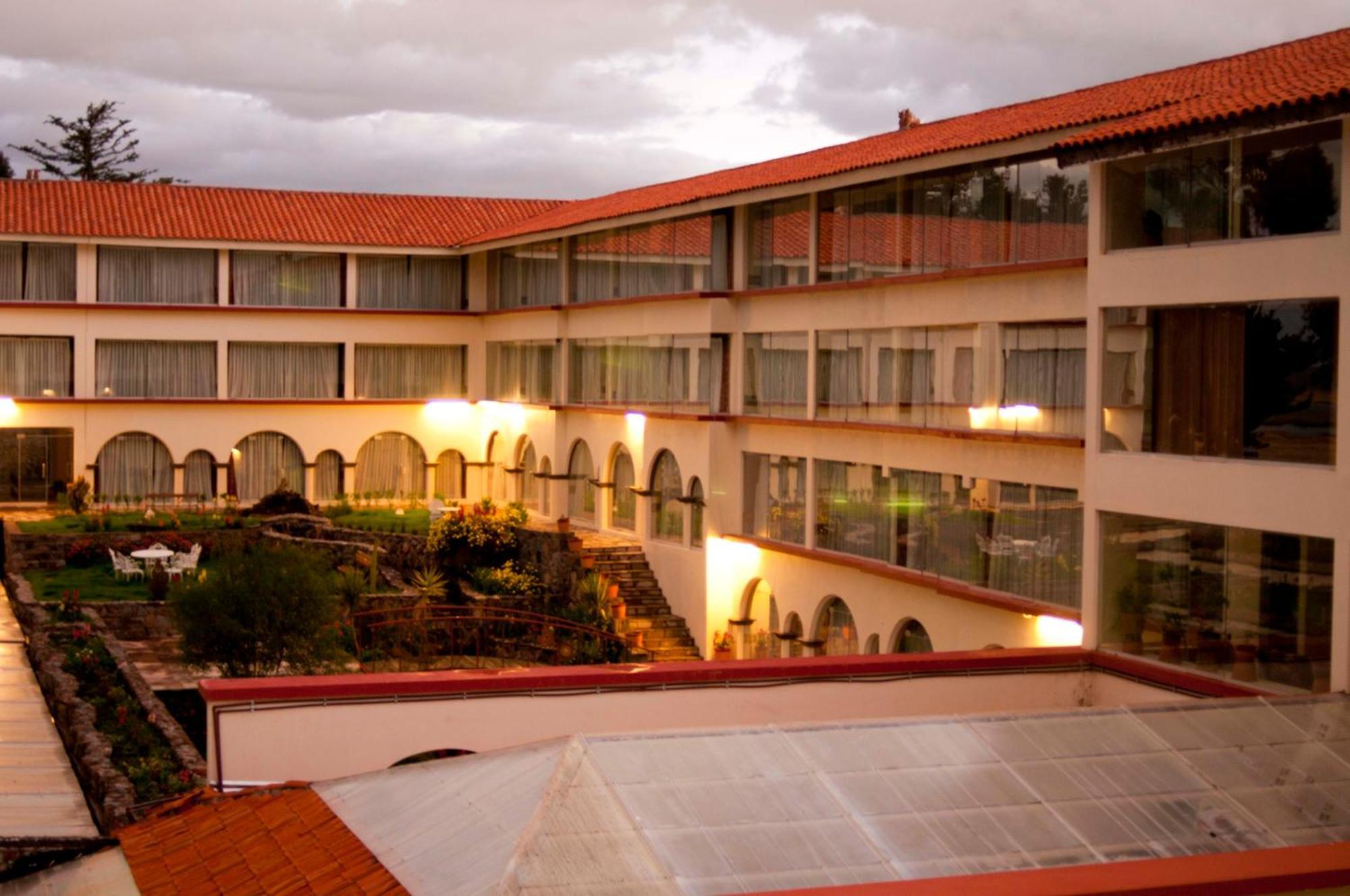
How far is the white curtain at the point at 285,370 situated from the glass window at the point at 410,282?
75.7 inches

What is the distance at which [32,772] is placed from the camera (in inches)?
909

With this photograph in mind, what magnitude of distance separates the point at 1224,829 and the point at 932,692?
598 cm

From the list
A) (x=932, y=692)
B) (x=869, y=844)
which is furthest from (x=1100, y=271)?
(x=869, y=844)

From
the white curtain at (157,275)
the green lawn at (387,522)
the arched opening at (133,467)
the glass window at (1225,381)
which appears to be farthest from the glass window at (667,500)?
the glass window at (1225,381)

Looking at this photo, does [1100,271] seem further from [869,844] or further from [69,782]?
[69,782]

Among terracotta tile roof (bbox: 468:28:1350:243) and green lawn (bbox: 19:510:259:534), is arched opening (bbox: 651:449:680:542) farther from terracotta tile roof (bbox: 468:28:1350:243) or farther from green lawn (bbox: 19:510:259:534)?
green lawn (bbox: 19:510:259:534)

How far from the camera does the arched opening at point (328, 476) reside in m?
51.0

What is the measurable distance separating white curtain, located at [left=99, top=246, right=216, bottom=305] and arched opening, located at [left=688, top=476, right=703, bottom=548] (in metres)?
19.0

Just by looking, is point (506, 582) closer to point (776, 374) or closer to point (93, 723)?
point (776, 374)

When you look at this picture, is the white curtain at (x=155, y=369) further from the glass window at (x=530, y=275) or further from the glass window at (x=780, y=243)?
the glass window at (x=780, y=243)

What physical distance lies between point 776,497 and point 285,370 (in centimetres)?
2083

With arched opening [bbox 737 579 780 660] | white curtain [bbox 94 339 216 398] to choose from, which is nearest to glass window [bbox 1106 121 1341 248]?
arched opening [bbox 737 579 780 660]

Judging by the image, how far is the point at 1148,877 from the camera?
12094 mm

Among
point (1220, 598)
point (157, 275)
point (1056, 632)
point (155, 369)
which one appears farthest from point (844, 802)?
point (157, 275)
